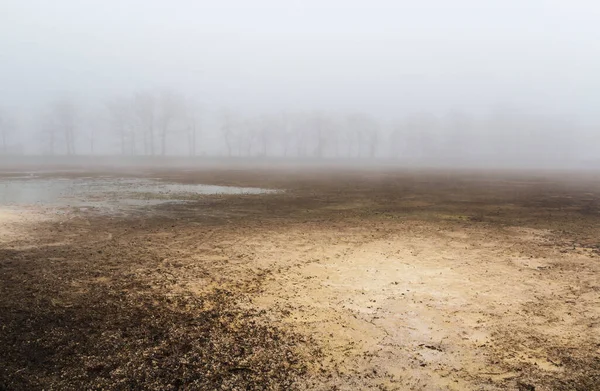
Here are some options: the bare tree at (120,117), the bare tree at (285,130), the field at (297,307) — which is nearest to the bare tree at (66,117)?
the bare tree at (120,117)

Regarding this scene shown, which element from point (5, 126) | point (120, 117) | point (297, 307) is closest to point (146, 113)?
point (120, 117)

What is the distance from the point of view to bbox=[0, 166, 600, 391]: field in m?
4.68

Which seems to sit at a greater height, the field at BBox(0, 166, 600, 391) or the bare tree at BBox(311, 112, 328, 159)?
the bare tree at BBox(311, 112, 328, 159)

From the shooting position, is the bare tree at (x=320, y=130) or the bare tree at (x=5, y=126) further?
the bare tree at (x=320, y=130)

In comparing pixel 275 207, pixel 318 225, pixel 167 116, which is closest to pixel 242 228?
pixel 318 225

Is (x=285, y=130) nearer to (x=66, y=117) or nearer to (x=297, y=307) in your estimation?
(x=66, y=117)

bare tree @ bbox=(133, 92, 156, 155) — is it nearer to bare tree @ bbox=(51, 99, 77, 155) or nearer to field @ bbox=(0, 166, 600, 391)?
bare tree @ bbox=(51, 99, 77, 155)

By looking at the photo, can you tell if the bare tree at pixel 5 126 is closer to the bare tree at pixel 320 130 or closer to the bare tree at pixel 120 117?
the bare tree at pixel 120 117

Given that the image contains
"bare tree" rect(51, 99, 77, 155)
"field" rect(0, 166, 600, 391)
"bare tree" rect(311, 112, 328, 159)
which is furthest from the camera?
"bare tree" rect(311, 112, 328, 159)

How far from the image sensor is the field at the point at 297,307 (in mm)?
4680

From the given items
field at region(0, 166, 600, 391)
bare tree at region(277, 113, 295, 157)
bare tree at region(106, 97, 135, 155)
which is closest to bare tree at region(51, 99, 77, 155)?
bare tree at region(106, 97, 135, 155)

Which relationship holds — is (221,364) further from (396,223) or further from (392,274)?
(396,223)

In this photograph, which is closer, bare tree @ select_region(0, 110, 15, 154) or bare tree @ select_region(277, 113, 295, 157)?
bare tree @ select_region(0, 110, 15, 154)

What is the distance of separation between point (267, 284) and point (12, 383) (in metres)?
4.56
